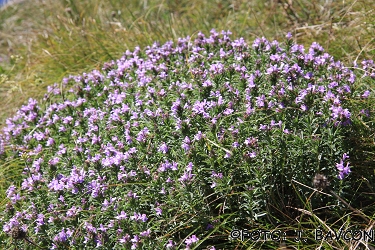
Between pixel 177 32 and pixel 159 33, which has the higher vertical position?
pixel 159 33

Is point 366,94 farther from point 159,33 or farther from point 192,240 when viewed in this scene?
point 159,33

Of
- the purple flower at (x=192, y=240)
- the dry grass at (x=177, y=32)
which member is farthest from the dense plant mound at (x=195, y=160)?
the dry grass at (x=177, y=32)

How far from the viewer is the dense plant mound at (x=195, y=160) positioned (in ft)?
9.41

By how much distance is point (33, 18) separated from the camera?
27.9 feet

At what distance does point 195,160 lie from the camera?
296 cm

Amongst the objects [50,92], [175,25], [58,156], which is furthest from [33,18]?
[58,156]

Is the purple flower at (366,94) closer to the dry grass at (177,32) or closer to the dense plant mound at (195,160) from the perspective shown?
the dense plant mound at (195,160)

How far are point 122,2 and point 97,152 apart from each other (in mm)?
4490

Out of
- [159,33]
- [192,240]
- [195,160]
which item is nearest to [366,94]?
[195,160]

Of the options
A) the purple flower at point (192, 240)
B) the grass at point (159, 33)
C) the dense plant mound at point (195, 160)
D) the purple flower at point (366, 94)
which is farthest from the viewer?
the grass at point (159, 33)

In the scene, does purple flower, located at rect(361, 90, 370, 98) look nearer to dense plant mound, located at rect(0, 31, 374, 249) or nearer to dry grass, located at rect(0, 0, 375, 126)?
dense plant mound, located at rect(0, 31, 374, 249)

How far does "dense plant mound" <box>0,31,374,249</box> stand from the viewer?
2.87 m

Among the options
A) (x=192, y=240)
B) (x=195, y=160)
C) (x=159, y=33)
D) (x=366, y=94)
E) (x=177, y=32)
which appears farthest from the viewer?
(x=177, y=32)

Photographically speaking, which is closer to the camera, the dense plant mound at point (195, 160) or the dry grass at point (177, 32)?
the dense plant mound at point (195, 160)
